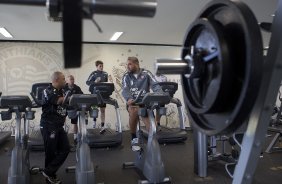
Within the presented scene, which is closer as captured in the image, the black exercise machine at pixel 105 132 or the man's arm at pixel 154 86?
the man's arm at pixel 154 86

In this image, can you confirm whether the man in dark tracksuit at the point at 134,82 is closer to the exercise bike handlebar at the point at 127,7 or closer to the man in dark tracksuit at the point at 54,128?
the man in dark tracksuit at the point at 54,128

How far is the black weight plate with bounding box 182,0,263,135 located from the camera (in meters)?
0.81

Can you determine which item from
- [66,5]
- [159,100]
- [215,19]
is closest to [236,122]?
[215,19]

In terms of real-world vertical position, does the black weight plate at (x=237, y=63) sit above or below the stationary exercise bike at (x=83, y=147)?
above

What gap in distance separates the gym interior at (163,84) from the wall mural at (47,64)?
0.09 ft

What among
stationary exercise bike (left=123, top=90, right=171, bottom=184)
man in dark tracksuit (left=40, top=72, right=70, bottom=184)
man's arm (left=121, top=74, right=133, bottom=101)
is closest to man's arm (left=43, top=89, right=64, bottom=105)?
man in dark tracksuit (left=40, top=72, right=70, bottom=184)

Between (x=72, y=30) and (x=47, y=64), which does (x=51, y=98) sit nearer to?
(x=72, y=30)

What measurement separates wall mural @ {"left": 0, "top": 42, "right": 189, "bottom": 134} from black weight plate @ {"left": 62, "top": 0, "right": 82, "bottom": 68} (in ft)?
22.7

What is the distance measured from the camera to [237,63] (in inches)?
34.5

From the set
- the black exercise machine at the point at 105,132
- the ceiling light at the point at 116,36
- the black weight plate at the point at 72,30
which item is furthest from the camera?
the ceiling light at the point at 116,36

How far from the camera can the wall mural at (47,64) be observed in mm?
7691

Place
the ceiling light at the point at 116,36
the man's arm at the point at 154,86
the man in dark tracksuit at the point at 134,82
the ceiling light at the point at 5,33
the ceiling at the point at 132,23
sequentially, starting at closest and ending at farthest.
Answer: the ceiling at the point at 132,23 < the man's arm at the point at 154,86 < the man in dark tracksuit at the point at 134,82 < the ceiling light at the point at 5,33 < the ceiling light at the point at 116,36

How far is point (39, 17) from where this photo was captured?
5.22 m

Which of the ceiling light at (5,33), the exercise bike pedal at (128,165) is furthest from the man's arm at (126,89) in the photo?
the ceiling light at (5,33)
